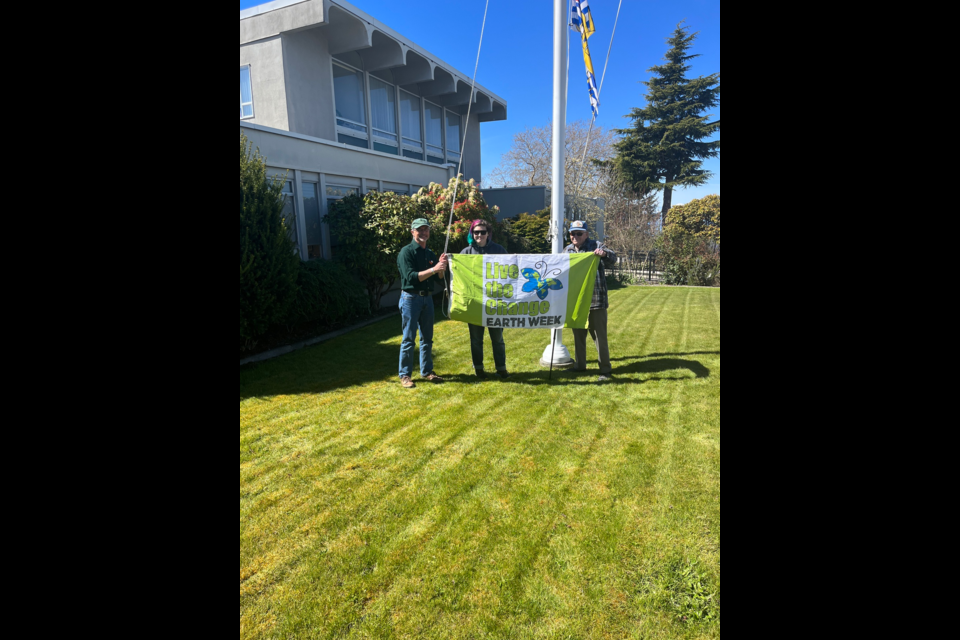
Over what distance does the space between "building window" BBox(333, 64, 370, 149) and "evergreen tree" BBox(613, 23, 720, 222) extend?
2156 cm

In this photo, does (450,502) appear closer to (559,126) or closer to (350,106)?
(559,126)

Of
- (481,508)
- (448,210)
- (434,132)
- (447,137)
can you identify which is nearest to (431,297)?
(481,508)

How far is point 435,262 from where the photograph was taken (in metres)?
6.12

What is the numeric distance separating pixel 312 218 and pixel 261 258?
3.99 m

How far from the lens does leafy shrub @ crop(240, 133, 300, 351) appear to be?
22.1 feet

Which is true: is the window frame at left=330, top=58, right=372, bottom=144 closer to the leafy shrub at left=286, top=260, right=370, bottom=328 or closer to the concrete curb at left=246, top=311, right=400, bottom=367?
the leafy shrub at left=286, top=260, right=370, bottom=328

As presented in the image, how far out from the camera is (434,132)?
18047 millimetres

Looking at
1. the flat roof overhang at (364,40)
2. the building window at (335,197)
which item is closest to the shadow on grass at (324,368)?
the building window at (335,197)
